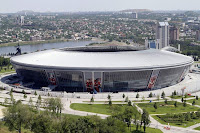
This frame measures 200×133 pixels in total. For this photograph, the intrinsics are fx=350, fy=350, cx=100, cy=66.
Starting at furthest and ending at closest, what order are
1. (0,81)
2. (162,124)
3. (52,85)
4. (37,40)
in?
(37,40)
(0,81)
(52,85)
(162,124)

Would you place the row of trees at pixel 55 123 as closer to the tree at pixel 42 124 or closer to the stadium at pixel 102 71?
the tree at pixel 42 124

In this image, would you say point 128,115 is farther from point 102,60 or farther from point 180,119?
point 102,60

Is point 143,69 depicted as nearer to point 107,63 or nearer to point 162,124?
point 107,63

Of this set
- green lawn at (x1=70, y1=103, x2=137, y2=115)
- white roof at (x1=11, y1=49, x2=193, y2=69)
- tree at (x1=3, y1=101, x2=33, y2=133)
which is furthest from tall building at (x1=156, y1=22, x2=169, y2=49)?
tree at (x1=3, y1=101, x2=33, y2=133)

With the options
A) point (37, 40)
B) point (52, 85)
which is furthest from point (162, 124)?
point (37, 40)

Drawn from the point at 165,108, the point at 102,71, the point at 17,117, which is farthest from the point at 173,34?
the point at 17,117

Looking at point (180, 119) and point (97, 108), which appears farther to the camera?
point (97, 108)

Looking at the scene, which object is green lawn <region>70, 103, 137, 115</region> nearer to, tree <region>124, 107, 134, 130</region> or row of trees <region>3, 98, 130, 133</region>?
tree <region>124, 107, 134, 130</region>
